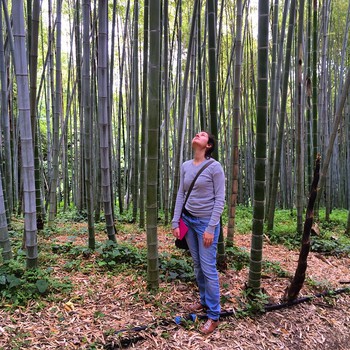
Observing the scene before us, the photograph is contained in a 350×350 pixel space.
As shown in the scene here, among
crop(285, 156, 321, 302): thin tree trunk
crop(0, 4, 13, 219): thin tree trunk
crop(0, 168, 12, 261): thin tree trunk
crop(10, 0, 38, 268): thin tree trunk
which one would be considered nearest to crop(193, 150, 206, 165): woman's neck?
crop(285, 156, 321, 302): thin tree trunk

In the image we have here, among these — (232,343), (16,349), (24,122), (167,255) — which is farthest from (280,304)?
(24,122)

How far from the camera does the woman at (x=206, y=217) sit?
1.94 metres

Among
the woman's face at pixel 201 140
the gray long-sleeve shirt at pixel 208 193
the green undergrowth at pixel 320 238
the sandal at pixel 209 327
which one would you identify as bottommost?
the green undergrowth at pixel 320 238

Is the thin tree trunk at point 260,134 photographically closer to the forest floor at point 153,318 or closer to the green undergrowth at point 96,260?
the forest floor at point 153,318

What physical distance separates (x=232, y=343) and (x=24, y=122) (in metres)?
1.91

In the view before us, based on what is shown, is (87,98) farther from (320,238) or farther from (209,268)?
(320,238)

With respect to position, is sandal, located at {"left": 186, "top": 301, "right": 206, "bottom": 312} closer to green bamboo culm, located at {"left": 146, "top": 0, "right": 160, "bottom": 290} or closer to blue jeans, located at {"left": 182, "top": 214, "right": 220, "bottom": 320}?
blue jeans, located at {"left": 182, "top": 214, "right": 220, "bottom": 320}

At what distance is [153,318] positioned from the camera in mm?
1977

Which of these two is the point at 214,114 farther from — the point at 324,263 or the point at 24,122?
the point at 324,263

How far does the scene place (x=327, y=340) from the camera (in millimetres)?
2150

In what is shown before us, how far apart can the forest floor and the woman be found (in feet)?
0.65

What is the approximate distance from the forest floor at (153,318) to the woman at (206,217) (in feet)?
0.65

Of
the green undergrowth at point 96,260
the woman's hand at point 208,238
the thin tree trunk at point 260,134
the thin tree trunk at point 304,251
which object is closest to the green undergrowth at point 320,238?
the green undergrowth at point 96,260

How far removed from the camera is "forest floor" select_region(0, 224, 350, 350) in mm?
1762
